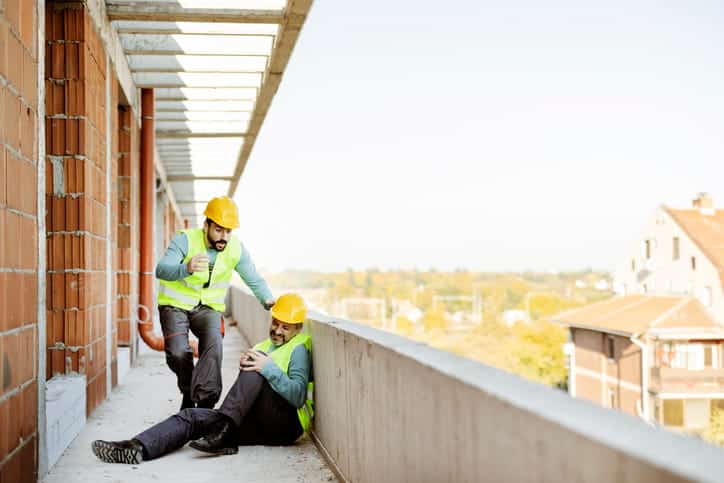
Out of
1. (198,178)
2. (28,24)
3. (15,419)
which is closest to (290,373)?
(15,419)

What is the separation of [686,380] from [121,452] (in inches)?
2835

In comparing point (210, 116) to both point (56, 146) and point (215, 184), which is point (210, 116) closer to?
point (56, 146)

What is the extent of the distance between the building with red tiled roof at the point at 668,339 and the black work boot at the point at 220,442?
61.3 m

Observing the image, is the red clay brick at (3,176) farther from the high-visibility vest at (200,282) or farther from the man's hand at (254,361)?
the high-visibility vest at (200,282)

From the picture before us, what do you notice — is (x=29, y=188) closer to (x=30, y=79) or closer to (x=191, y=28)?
(x=30, y=79)

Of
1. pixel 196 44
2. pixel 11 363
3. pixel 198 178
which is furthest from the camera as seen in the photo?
pixel 198 178

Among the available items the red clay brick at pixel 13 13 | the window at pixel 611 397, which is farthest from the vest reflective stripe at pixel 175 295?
the window at pixel 611 397

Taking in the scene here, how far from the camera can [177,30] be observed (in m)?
9.68

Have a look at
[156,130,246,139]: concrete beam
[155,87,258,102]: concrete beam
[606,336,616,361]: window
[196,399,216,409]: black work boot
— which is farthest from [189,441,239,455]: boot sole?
[606,336,616,361]: window

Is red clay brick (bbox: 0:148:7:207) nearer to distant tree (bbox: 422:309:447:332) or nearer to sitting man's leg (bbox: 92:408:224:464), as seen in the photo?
sitting man's leg (bbox: 92:408:224:464)

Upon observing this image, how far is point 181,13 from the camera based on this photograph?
888cm

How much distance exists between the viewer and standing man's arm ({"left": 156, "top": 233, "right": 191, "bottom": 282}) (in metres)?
6.34

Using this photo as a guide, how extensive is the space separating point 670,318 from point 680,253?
16704 millimetres

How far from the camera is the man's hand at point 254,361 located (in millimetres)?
5910
